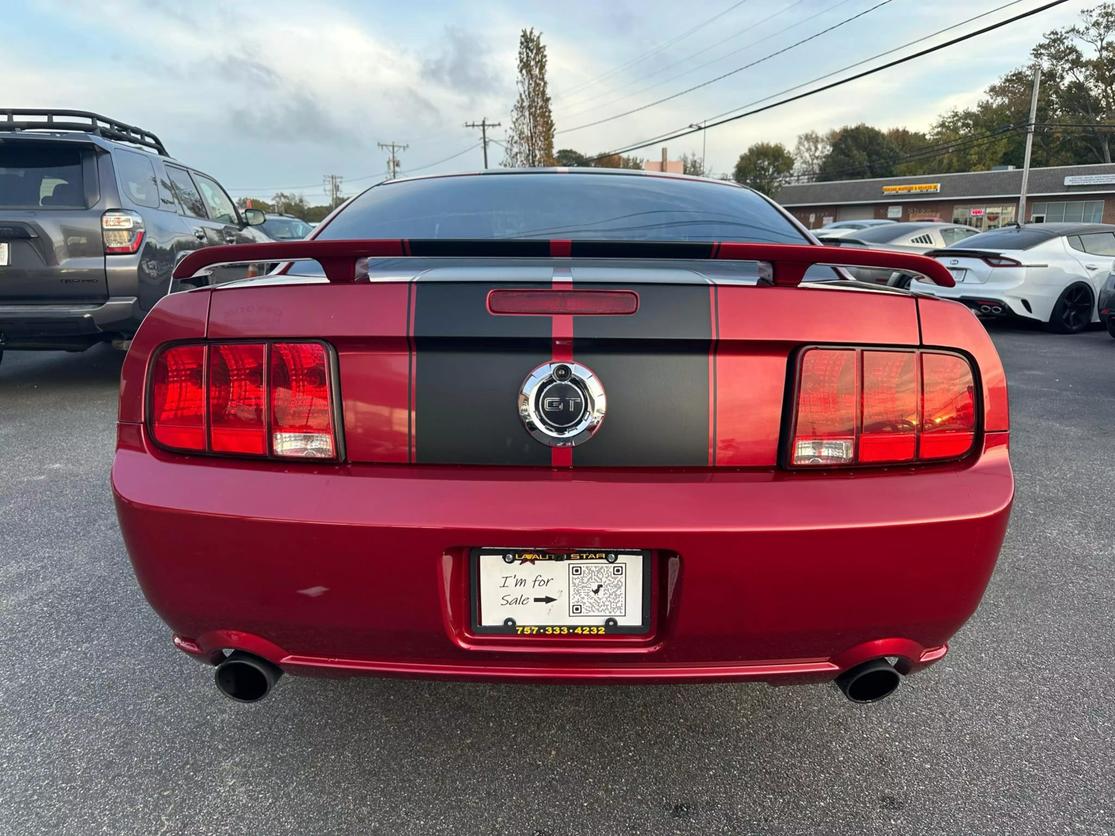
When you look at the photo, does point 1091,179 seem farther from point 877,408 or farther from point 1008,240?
point 877,408

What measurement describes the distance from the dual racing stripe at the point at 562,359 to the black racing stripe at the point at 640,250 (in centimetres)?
12

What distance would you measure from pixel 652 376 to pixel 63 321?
5.12m

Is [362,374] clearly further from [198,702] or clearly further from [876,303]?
[198,702]

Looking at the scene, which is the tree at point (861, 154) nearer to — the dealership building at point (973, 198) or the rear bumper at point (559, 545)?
the dealership building at point (973, 198)

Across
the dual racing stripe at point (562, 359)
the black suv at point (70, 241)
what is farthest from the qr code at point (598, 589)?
the black suv at point (70, 241)

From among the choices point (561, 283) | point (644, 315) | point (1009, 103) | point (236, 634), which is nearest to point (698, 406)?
point (644, 315)

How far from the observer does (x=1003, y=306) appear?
348 inches

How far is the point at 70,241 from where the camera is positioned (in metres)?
5.02

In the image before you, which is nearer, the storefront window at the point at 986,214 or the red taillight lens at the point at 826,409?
the red taillight lens at the point at 826,409

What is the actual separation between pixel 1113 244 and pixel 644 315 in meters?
10.9

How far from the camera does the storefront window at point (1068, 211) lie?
40.8 m

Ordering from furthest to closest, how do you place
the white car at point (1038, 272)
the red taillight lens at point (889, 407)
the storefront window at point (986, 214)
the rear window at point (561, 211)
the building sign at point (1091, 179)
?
the storefront window at point (986, 214), the building sign at point (1091, 179), the white car at point (1038, 272), the rear window at point (561, 211), the red taillight lens at point (889, 407)

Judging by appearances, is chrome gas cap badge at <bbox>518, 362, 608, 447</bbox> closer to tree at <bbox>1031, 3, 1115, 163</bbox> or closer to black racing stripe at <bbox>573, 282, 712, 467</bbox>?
black racing stripe at <bbox>573, 282, 712, 467</bbox>

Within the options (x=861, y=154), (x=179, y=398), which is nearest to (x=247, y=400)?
(x=179, y=398)
